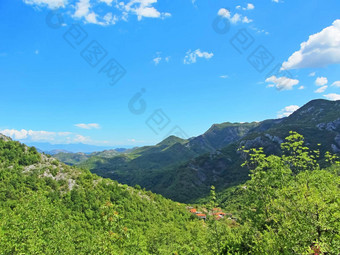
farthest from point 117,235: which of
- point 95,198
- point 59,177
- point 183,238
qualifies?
point 59,177

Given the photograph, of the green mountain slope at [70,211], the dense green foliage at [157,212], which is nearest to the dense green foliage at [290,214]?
the dense green foliage at [157,212]

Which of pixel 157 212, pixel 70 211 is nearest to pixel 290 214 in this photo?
pixel 70 211

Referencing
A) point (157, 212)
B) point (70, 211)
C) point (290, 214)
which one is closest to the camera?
point (290, 214)

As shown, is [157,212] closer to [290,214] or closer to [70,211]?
[70,211]

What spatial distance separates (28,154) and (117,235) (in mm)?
83771

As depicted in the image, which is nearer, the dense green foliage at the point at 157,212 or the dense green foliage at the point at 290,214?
the dense green foliage at the point at 290,214

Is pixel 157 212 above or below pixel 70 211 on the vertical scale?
below

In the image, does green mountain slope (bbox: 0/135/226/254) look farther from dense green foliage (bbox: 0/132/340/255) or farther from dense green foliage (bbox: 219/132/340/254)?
dense green foliage (bbox: 219/132/340/254)

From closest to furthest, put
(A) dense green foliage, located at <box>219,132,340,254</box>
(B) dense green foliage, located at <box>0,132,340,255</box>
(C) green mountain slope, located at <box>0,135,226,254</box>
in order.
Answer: (A) dense green foliage, located at <box>219,132,340,254</box>, (B) dense green foliage, located at <box>0,132,340,255</box>, (C) green mountain slope, located at <box>0,135,226,254</box>

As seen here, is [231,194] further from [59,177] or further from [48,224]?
[48,224]

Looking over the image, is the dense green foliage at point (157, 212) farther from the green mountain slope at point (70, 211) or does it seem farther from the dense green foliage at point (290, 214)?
the green mountain slope at point (70, 211)

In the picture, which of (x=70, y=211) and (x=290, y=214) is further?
(x=70, y=211)

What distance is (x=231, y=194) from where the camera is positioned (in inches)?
7859

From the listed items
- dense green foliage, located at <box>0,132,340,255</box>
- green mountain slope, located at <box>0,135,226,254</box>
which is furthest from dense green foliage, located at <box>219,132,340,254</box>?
green mountain slope, located at <box>0,135,226,254</box>
